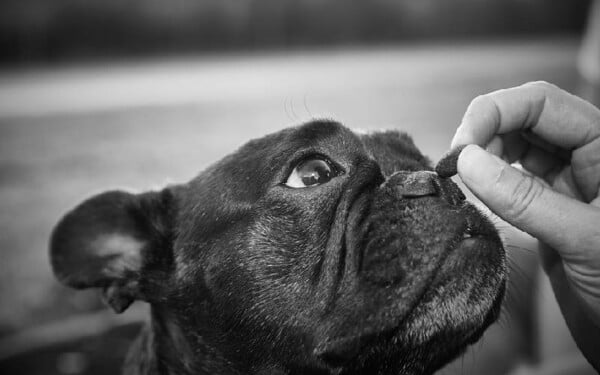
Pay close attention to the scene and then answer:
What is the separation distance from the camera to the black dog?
5.80ft

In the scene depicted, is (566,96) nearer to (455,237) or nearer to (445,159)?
(445,159)

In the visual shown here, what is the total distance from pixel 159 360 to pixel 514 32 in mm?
3135

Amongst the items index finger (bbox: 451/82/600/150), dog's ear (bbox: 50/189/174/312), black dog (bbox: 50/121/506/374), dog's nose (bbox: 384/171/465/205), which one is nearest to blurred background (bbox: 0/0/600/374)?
dog's ear (bbox: 50/189/174/312)

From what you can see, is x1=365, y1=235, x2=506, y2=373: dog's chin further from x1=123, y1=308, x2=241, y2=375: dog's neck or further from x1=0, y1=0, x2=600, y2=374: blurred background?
x1=0, y1=0, x2=600, y2=374: blurred background

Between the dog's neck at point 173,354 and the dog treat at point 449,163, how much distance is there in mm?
1234

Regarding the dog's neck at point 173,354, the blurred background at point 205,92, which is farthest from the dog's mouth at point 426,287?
the blurred background at point 205,92

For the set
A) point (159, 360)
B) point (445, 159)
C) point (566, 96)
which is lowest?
point (159, 360)

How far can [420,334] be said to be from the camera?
1.76 metres

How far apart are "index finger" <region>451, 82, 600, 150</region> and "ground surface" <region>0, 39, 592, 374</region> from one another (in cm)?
135

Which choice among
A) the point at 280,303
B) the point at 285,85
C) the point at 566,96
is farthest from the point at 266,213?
the point at 285,85

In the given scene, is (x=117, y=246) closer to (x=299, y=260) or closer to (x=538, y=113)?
(x=299, y=260)

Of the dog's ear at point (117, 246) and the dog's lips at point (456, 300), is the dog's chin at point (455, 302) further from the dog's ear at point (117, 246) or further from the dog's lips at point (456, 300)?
the dog's ear at point (117, 246)

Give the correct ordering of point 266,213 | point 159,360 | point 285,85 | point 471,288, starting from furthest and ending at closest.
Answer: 1. point 285,85
2. point 159,360
3. point 266,213
4. point 471,288

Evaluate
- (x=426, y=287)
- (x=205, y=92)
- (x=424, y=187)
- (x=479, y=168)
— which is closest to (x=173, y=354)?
(x=426, y=287)
